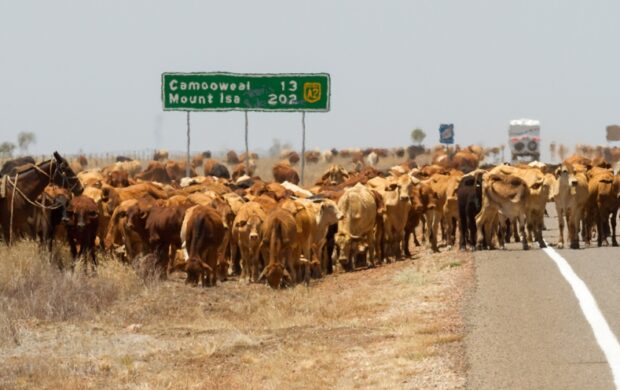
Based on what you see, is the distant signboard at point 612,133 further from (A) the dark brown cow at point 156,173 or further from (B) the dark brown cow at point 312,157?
(A) the dark brown cow at point 156,173

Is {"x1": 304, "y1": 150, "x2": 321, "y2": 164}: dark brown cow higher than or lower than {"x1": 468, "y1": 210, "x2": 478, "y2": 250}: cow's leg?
lower

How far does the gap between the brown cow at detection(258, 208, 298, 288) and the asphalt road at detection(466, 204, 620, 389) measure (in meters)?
3.66

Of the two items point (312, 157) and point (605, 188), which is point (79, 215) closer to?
point (605, 188)

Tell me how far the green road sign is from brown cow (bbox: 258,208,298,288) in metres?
24.4

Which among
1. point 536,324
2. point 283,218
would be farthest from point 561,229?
point 536,324

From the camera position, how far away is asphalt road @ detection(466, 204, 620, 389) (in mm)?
13586

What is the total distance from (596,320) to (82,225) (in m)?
12.6

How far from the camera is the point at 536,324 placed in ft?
55.5

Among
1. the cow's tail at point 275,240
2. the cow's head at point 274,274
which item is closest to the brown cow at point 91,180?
the cow's tail at point 275,240

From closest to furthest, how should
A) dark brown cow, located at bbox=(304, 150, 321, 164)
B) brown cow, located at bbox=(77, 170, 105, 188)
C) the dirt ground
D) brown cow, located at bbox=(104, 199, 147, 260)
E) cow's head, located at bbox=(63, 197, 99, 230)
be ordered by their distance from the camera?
the dirt ground, cow's head, located at bbox=(63, 197, 99, 230), brown cow, located at bbox=(104, 199, 147, 260), brown cow, located at bbox=(77, 170, 105, 188), dark brown cow, located at bbox=(304, 150, 321, 164)

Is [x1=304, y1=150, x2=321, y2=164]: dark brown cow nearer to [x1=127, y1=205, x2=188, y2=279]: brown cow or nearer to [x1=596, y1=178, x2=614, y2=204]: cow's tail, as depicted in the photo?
[x1=596, y1=178, x2=614, y2=204]: cow's tail

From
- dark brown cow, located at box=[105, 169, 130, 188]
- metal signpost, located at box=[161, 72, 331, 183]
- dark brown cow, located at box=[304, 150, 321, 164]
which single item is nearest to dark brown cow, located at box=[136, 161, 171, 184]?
metal signpost, located at box=[161, 72, 331, 183]

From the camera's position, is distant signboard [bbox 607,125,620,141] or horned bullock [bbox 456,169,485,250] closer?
horned bullock [bbox 456,169,485,250]

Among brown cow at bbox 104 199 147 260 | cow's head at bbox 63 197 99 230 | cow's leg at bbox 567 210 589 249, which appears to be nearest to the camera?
cow's head at bbox 63 197 99 230
